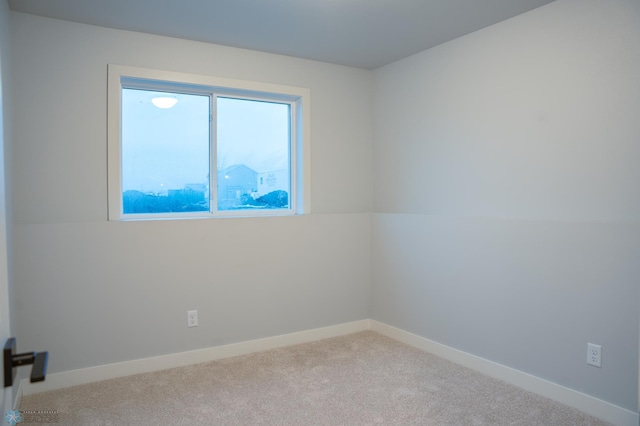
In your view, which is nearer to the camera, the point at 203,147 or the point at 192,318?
the point at 192,318

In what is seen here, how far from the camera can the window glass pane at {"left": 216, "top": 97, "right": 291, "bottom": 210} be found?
367 centimetres

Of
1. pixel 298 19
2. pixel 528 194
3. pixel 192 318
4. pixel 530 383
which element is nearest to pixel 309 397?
pixel 192 318

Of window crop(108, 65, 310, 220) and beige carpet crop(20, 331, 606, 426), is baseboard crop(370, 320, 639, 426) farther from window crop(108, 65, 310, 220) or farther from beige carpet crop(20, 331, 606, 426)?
window crop(108, 65, 310, 220)

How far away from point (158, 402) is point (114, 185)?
1473mm

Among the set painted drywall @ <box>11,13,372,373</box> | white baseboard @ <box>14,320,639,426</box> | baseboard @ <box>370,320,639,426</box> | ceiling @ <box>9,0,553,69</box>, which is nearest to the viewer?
baseboard @ <box>370,320,639,426</box>

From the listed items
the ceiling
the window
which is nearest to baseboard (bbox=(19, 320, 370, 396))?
the window

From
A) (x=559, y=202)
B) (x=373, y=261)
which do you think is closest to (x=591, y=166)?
(x=559, y=202)

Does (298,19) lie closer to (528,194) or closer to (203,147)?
(203,147)

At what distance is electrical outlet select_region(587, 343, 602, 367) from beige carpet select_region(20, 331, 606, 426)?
1.00ft

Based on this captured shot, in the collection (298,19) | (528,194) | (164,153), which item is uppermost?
(298,19)

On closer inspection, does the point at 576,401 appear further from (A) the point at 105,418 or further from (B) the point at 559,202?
(A) the point at 105,418

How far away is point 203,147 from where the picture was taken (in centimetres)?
358

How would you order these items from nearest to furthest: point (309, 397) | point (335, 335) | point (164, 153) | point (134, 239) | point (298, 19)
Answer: point (309, 397) < point (298, 19) < point (134, 239) < point (164, 153) < point (335, 335)

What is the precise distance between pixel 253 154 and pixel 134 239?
1222 millimetres
